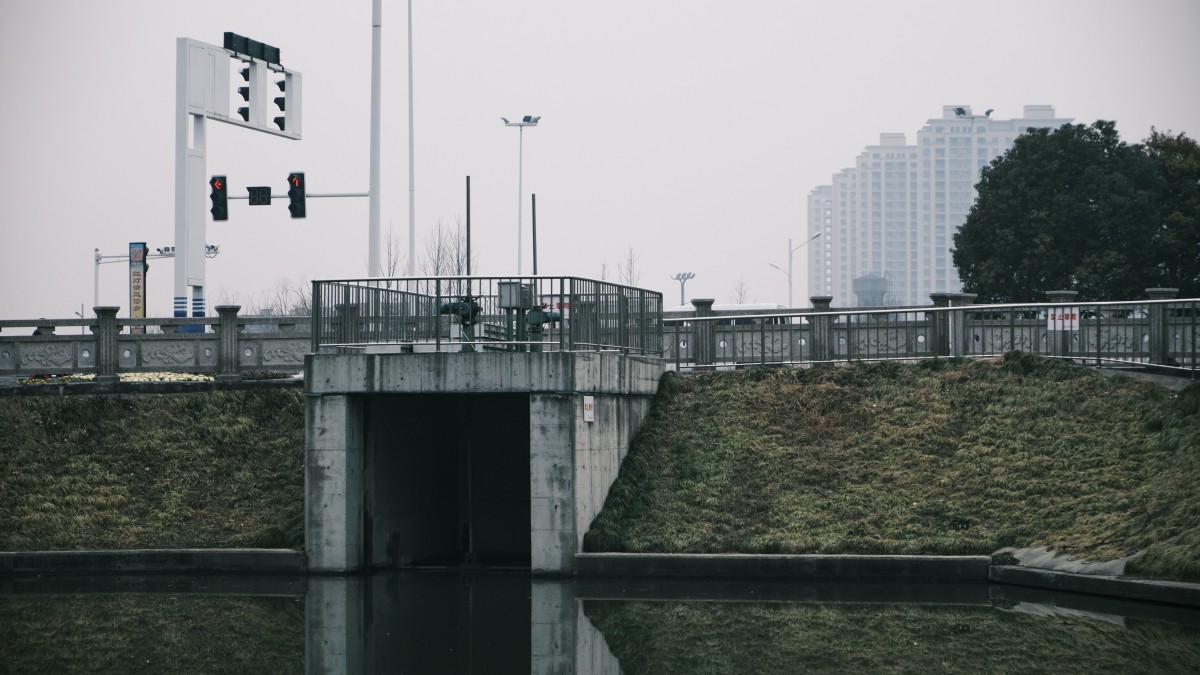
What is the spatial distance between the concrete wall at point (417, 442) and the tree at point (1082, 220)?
103 ft

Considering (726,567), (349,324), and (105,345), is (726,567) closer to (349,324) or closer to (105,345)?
(349,324)

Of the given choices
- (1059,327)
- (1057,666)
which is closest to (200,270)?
(1059,327)

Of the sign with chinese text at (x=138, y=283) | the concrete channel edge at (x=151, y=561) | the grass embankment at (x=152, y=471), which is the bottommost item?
the concrete channel edge at (x=151, y=561)

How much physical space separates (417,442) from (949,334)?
33.2 feet

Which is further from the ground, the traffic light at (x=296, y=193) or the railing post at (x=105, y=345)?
the traffic light at (x=296, y=193)

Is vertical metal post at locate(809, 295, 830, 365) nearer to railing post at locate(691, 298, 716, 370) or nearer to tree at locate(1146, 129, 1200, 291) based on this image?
railing post at locate(691, 298, 716, 370)

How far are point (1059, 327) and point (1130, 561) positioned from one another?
8662 mm

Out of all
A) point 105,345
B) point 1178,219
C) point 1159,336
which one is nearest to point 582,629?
point 1159,336

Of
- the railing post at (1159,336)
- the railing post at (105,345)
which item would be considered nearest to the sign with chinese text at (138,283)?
the railing post at (105,345)

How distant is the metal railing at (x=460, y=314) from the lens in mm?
21531

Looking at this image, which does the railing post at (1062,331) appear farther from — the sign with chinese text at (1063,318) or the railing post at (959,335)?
the railing post at (959,335)

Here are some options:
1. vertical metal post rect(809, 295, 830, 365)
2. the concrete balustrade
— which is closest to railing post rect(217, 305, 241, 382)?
the concrete balustrade

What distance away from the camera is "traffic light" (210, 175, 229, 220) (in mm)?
33281

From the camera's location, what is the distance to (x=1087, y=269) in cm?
4988
